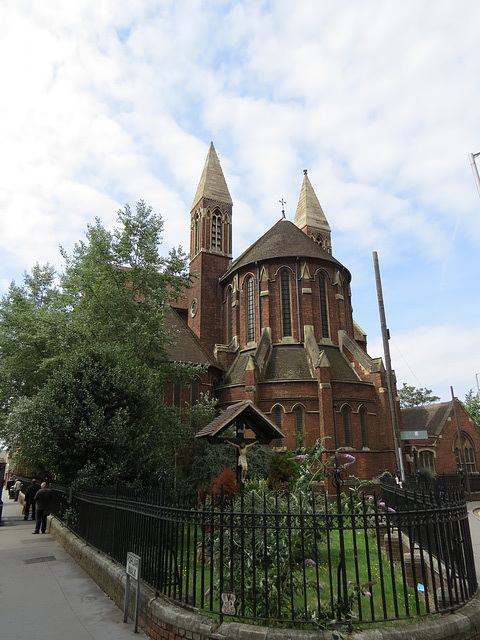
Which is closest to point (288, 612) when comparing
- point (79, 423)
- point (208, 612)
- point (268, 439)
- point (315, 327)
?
point (208, 612)

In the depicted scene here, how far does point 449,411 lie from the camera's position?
39906 mm

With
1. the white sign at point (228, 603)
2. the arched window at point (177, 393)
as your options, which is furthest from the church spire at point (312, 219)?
the white sign at point (228, 603)

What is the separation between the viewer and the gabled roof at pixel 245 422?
10.3m

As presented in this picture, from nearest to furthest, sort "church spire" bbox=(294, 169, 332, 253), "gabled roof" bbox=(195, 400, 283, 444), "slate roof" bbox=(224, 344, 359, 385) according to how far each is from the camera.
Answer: "gabled roof" bbox=(195, 400, 283, 444), "slate roof" bbox=(224, 344, 359, 385), "church spire" bbox=(294, 169, 332, 253)

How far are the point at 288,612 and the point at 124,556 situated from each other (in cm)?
318

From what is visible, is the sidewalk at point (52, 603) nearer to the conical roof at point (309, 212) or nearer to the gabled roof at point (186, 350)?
the gabled roof at point (186, 350)

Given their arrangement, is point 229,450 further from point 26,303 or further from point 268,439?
point 26,303

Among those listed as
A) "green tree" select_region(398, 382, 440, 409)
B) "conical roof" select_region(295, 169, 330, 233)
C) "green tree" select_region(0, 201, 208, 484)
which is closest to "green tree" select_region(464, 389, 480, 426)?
"green tree" select_region(398, 382, 440, 409)

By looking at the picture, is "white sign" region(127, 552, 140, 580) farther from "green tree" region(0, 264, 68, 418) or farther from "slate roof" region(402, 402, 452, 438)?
"slate roof" region(402, 402, 452, 438)

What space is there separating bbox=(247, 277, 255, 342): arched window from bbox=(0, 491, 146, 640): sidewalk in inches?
848

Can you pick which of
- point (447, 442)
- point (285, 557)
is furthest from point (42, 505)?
point (447, 442)

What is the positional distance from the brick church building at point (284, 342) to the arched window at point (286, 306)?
2.7 inches

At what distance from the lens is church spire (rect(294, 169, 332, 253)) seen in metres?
44.9

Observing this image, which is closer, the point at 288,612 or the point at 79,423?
the point at 288,612
